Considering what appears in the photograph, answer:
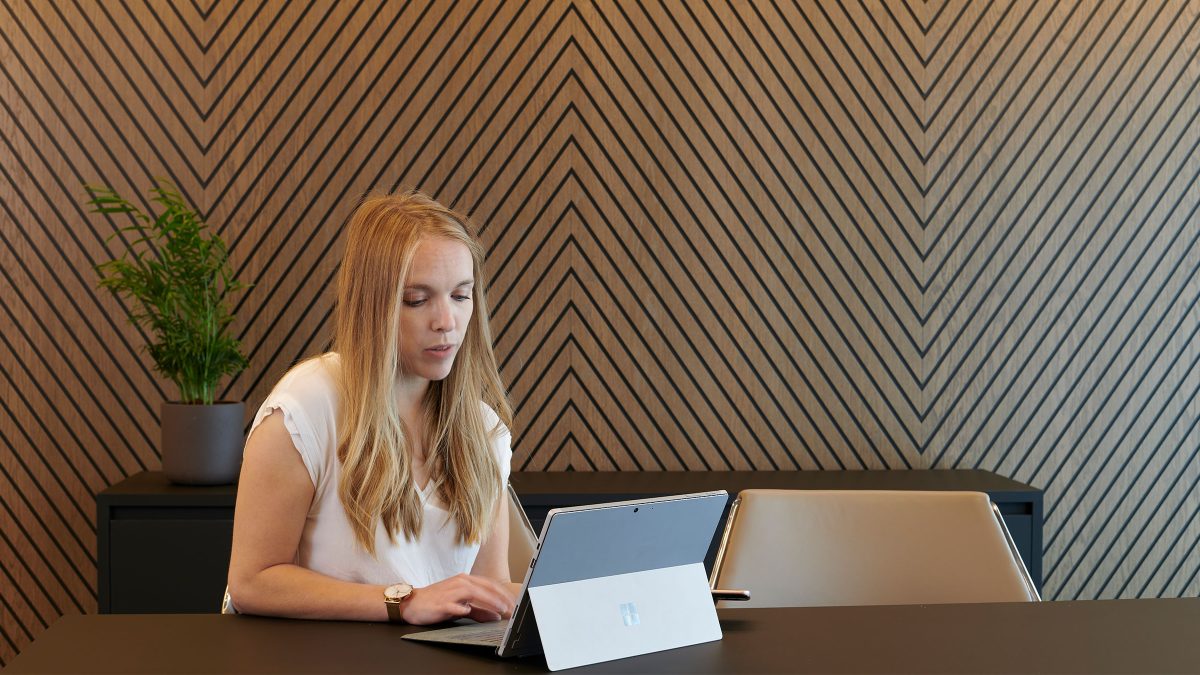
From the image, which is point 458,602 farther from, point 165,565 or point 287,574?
point 165,565

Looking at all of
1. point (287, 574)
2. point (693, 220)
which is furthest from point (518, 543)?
point (693, 220)

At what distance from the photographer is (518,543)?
2631 mm

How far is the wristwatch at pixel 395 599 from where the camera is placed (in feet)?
5.74

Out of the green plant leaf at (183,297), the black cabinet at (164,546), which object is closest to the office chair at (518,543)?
the black cabinet at (164,546)

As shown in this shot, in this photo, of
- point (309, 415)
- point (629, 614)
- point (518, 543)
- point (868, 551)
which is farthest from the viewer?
point (518, 543)

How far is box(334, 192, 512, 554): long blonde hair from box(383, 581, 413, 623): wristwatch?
0.76ft

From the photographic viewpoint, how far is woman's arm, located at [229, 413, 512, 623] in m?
1.73

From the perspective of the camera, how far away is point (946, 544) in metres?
2.49

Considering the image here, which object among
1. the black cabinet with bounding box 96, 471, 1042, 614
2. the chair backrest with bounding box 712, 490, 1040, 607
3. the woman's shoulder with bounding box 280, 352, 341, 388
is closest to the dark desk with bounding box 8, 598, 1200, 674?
the woman's shoulder with bounding box 280, 352, 341, 388

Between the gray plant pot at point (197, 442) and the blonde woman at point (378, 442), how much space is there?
4.93ft

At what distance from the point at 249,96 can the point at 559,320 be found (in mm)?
1188

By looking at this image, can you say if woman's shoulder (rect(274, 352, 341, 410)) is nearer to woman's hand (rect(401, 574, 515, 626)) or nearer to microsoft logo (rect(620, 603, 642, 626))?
woman's hand (rect(401, 574, 515, 626))

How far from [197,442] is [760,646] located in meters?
2.23

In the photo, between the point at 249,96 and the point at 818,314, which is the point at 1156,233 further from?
the point at 249,96
